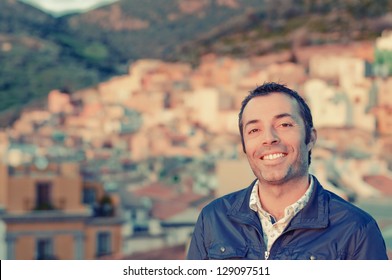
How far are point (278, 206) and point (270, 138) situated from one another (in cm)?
8

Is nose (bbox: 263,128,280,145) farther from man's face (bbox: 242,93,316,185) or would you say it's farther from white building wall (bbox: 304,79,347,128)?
white building wall (bbox: 304,79,347,128)

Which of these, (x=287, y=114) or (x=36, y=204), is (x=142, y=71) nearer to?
(x=36, y=204)

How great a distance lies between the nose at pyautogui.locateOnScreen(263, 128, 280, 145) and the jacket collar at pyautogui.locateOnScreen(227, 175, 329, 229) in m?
0.07

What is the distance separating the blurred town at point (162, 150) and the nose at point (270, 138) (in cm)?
49

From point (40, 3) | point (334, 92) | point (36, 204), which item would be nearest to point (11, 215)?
point (36, 204)

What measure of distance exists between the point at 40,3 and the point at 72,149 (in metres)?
2.46

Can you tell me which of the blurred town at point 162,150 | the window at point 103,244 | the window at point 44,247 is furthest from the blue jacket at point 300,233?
the window at point 103,244

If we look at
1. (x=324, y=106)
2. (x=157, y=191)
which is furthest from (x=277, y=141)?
(x=324, y=106)

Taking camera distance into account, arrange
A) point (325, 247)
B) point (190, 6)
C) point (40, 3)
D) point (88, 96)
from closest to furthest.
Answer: point (325, 247) < point (40, 3) < point (190, 6) < point (88, 96)

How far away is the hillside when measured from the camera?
11164 mm

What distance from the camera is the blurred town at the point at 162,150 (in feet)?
20.5

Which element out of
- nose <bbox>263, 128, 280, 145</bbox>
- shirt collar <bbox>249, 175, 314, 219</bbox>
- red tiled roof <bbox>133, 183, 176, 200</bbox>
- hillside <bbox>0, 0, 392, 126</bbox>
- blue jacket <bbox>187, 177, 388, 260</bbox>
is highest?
hillside <bbox>0, 0, 392, 126</bbox>

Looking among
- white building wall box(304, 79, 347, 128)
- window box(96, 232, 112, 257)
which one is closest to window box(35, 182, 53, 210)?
window box(96, 232, 112, 257)

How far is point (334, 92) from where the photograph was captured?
14016 mm
